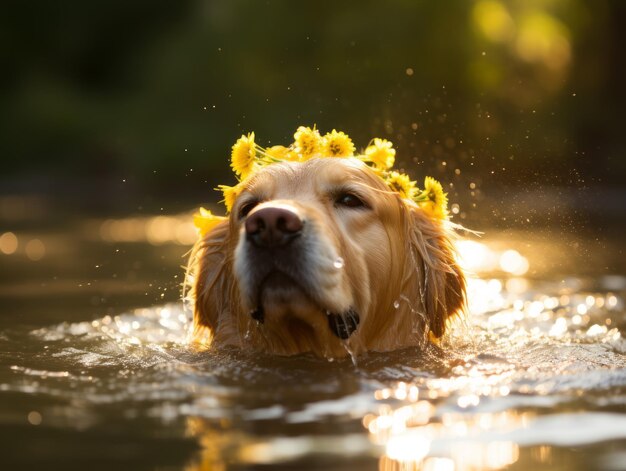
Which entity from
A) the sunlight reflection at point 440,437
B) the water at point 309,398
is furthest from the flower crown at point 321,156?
the sunlight reflection at point 440,437

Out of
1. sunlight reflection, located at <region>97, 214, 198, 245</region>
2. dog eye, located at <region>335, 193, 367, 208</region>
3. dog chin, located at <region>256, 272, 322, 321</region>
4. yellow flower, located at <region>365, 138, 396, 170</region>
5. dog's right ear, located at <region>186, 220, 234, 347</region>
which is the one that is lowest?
dog chin, located at <region>256, 272, 322, 321</region>

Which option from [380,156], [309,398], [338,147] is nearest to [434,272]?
[380,156]

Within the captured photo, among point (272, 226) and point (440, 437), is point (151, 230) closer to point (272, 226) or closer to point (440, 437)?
point (272, 226)

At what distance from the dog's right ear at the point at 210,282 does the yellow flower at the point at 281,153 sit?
0.53 metres

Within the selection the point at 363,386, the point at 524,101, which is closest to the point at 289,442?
the point at 363,386

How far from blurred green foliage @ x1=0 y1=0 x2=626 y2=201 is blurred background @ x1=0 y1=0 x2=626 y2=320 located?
6 centimetres

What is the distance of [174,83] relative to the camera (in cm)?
3444

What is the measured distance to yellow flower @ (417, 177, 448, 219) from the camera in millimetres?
6496

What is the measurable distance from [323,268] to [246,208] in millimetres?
1025

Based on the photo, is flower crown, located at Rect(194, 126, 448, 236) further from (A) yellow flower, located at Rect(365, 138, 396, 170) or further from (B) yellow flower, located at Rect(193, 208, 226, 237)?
(B) yellow flower, located at Rect(193, 208, 226, 237)

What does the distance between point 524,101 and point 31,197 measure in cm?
1396

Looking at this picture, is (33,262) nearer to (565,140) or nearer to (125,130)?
(565,140)

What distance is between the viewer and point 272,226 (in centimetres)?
503

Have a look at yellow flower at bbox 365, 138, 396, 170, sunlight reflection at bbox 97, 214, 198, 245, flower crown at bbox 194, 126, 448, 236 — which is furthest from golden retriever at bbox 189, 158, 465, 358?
sunlight reflection at bbox 97, 214, 198, 245
